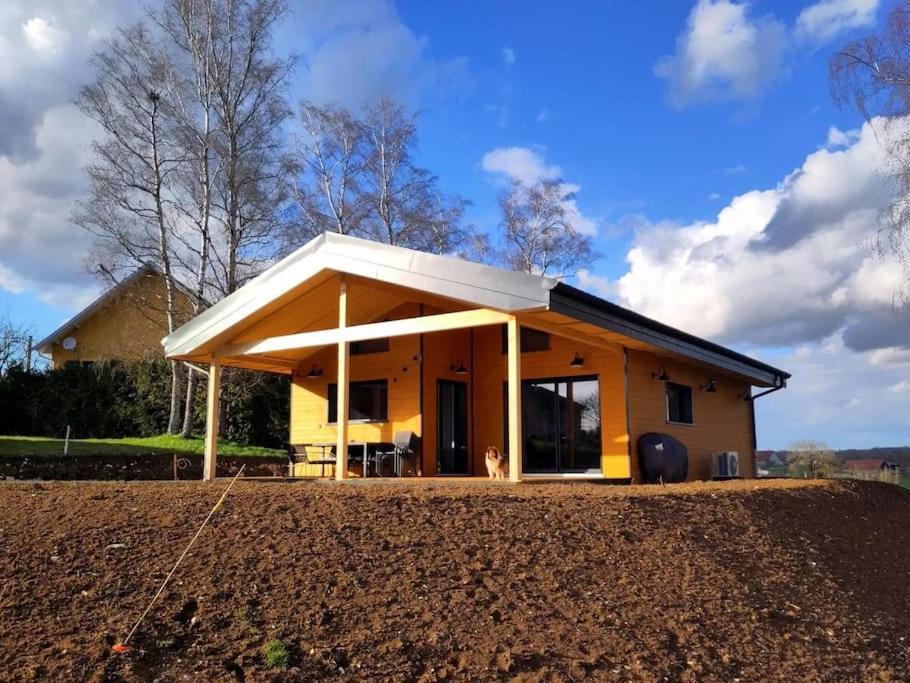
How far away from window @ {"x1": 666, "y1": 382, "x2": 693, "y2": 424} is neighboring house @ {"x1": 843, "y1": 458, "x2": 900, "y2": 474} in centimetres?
958

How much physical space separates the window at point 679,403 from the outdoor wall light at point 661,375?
1.25 feet

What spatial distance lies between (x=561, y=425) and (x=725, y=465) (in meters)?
3.94

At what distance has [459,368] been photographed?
14.5 metres

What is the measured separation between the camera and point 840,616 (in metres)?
6.45

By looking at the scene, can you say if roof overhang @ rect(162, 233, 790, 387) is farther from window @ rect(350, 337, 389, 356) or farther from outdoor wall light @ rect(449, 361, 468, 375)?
outdoor wall light @ rect(449, 361, 468, 375)

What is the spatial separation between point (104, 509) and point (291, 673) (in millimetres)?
3488

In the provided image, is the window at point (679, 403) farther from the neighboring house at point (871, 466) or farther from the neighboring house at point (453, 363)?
the neighboring house at point (871, 466)

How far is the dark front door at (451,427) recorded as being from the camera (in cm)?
1411

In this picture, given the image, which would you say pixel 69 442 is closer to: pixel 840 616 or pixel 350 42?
pixel 350 42

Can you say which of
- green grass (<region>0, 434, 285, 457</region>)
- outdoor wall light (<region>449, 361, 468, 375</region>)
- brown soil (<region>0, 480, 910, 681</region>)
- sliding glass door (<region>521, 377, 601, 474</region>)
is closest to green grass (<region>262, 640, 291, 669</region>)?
brown soil (<region>0, 480, 910, 681</region>)

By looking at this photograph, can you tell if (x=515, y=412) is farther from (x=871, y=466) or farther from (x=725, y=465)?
(x=871, y=466)

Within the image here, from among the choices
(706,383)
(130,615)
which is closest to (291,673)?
(130,615)

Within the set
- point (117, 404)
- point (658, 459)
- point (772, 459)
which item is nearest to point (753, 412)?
point (658, 459)

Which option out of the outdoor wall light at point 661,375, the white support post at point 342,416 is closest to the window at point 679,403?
the outdoor wall light at point 661,375
